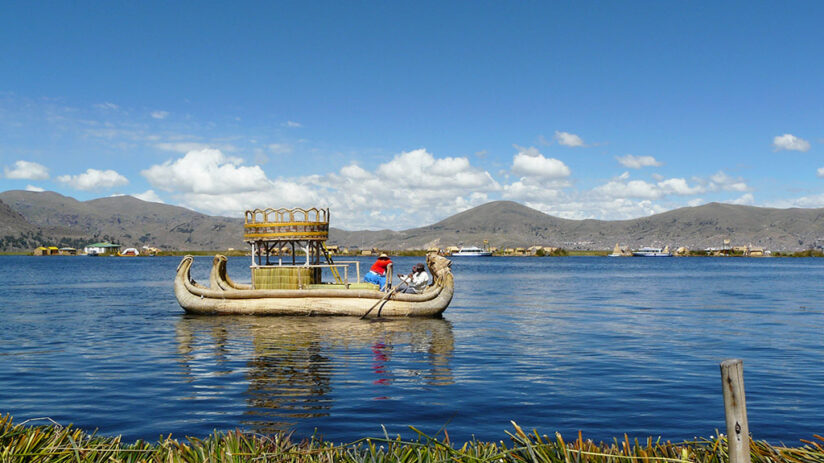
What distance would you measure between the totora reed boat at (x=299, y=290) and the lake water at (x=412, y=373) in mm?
694

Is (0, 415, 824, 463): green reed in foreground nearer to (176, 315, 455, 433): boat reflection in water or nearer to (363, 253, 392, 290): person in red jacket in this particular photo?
(176, 315, 455, 433): boat reflection in water

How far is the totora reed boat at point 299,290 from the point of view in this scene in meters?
27.5

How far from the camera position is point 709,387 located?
47.7 feet

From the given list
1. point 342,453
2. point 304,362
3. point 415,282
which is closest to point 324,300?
point 415,282

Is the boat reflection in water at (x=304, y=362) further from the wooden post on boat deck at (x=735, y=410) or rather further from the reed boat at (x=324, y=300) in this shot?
the wooden post on boat deck at (x=735, y=410)

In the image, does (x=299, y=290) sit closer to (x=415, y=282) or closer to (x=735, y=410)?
(x=415, y=282)

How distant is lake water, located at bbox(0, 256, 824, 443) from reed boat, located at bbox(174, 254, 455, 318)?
59 centimetres

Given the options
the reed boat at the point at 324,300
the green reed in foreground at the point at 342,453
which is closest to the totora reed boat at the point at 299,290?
the reed boat at the point at 324,300

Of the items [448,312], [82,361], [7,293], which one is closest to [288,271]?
[448,312]

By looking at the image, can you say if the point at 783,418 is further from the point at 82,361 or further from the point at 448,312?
the point at 448,312

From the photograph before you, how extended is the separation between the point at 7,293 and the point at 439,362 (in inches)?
1757

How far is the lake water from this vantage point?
1159 centimetres

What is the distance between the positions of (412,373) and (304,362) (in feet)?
11.2

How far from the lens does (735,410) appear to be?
17.4 ft
